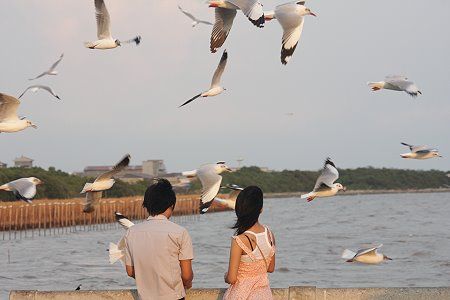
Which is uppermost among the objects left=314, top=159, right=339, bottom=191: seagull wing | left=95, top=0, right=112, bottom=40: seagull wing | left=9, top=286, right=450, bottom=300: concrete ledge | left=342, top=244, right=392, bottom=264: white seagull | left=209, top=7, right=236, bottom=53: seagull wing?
left=95, top=0, right=112, bottom=40: seagull wing

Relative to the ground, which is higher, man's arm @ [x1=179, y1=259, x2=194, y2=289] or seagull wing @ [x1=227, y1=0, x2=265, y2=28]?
seagull wing @ [x1=227, y1=0, x2=265, y2=28]

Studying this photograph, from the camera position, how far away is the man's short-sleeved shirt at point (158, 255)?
20.7ft

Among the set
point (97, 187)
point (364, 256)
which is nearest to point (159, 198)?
point (97, 187)

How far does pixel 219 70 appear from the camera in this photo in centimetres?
1458

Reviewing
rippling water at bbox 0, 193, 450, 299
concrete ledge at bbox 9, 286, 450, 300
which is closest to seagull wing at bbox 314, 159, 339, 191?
concrete ledge at bbox 9, 286, 450, 300

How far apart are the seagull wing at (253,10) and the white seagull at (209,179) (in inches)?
108

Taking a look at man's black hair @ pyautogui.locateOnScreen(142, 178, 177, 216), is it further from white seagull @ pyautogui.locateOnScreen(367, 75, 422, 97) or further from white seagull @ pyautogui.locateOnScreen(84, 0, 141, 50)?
white seagull @ pyautogui.locateOnScreen(367, 75, 422, 97)

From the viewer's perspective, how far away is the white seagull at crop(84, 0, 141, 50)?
1462 centimetres

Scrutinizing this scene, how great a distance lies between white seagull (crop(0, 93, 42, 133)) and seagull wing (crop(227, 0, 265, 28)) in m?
3.39

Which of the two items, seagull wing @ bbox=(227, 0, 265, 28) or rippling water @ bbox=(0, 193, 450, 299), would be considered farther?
rippling water @ bbox=(0, 193, 450, 299)

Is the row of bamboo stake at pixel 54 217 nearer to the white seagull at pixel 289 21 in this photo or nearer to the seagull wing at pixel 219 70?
the seagull wing at pixel 219 70

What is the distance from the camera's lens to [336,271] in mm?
31766

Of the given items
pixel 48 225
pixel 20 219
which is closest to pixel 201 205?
pixel 20 219

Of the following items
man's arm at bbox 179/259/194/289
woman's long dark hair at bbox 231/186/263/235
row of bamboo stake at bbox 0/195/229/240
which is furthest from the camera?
row of bamboo stake at bbox 0/195/229/240
